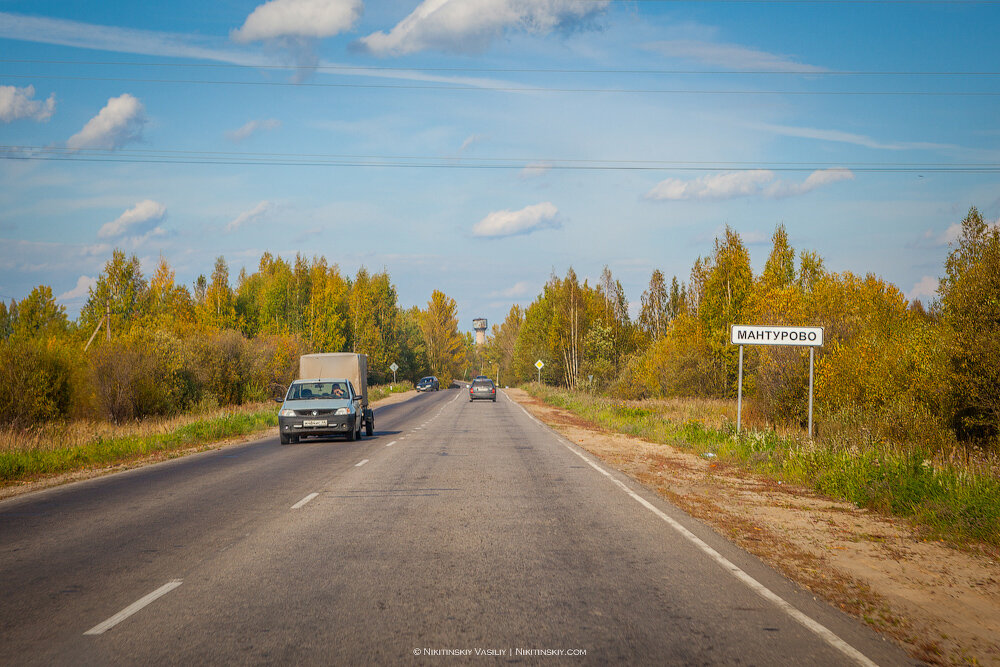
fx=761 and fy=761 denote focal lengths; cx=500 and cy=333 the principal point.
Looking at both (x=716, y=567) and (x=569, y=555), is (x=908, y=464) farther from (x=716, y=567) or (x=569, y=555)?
(x=569, y=555)

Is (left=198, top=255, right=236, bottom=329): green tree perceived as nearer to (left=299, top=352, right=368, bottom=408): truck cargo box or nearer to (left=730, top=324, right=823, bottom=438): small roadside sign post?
(left=299, top=352, right=368, bottom=408): truck cargo box

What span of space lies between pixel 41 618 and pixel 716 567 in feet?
18.2

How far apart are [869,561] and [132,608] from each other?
6.74m

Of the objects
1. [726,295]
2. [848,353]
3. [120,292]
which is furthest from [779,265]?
[120,292]

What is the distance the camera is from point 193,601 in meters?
5.79

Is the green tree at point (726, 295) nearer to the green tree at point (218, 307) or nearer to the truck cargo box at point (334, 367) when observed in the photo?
the truck cargo box at point (334, 367)

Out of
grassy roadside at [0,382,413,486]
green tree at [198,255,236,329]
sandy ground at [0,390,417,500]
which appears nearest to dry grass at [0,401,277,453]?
grassy roadside at [0,382,413,486]

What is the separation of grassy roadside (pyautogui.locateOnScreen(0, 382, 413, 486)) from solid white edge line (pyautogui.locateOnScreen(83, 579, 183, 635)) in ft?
32.5

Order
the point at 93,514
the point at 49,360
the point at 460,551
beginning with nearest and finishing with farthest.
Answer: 1. the point at 460,551
2. the point at 93,514
3. the point at 49,360

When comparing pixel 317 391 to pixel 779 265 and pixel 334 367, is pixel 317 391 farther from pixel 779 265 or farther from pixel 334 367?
pixel 779 265

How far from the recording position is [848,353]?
961 inches

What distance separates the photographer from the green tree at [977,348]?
54.5ft

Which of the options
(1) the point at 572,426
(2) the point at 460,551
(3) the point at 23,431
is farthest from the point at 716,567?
(1) the point at 572,426

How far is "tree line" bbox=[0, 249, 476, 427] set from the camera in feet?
91.0
